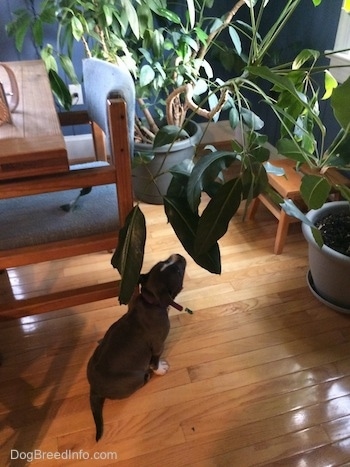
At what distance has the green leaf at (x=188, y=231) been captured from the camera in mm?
1075

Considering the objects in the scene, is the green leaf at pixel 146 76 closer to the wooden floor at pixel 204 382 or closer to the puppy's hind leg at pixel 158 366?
the wooden floor at pixel 204 382

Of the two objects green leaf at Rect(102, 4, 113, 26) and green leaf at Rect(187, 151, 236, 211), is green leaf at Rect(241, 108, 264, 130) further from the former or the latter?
green leaf at Rect(102, 4, 113, 26)

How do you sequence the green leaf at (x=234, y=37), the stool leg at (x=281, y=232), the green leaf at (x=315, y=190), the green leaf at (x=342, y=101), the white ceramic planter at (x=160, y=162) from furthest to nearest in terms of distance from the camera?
the white ceramic planter at (x=160, y=162)
the stool leg at (x=281, y=232)
the green leaf at (x=234, y=37)
the green leaf at (x=315, y=190)
the green leaf at (x=342, y=101)

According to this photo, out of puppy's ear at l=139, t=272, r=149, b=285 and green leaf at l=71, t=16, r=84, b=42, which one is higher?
green leaf at l=71, t=16, r=84, b=42

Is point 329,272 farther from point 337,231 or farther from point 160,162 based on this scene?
point 160,162

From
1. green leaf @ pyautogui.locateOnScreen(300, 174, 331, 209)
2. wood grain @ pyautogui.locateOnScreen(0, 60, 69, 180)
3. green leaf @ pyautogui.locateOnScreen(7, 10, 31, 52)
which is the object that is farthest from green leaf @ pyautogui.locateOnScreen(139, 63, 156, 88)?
green leaf @ pyautogui.locateOnScreen(300, 174, 331, 209)

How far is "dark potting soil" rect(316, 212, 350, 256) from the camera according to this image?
4.90ft

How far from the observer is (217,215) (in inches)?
40.2

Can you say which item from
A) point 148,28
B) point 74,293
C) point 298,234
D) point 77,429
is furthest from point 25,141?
point 298,234

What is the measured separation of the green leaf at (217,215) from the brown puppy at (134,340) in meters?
0.18

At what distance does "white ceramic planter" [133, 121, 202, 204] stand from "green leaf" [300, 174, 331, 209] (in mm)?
947

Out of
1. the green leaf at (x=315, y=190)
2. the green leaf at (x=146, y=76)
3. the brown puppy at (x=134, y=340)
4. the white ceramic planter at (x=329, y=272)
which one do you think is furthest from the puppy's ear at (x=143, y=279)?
the green leaf at (x=146, y=76)

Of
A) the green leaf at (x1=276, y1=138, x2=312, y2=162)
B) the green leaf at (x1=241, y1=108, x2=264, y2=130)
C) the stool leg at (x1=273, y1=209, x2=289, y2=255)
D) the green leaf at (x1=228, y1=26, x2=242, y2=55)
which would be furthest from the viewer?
the stool leg at (x1=273, y1=209, x2=289, y2=255)

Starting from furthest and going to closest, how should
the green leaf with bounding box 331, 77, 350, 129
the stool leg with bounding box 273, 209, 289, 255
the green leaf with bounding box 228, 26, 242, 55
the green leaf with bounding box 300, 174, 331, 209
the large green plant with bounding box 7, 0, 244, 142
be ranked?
the stool leg with bounding box 273, 209, 289, 255, the green leaf with bounding box 228, 26, 242, 55, the large green plant with bounding box 7, 0, 244, 142, the green leaf with bounding box 300, 174, 331, 209, the green leaf with bounding box 331, 77, 350, 129
